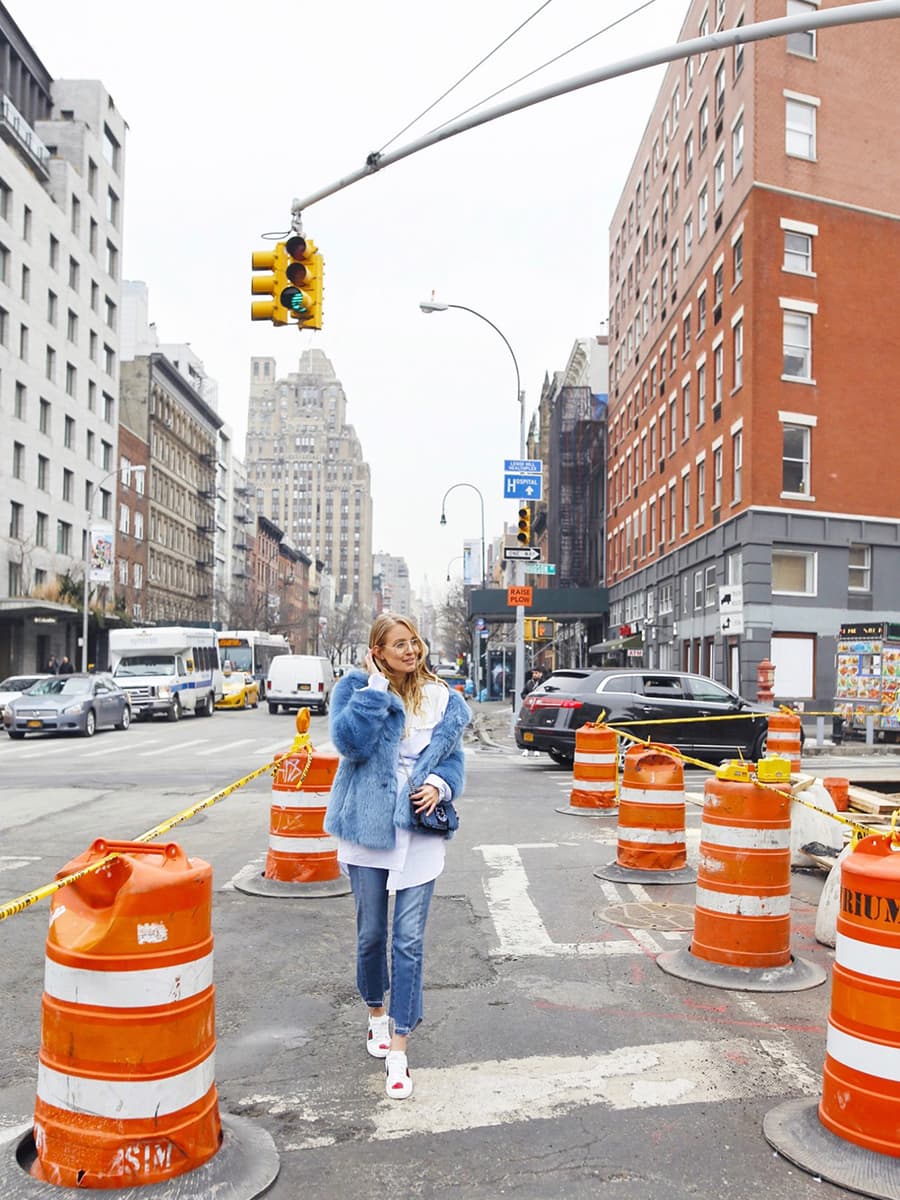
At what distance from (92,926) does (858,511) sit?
32592mm

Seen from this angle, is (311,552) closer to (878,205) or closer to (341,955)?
(878,205)

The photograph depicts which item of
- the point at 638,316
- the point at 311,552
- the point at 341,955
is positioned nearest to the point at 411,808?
the point at 341,955

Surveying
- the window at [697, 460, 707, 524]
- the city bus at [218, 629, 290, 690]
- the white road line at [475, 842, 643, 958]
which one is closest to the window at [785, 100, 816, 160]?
the window at [697, 460, 707, 524]

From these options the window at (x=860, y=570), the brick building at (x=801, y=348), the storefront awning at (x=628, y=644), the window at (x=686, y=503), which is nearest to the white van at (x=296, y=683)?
the storefront awning at (x=628, y=644)

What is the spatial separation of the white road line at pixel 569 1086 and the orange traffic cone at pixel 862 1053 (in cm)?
49

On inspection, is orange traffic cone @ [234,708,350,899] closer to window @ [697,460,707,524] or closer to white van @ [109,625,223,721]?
white van @ [109,625,223,721]

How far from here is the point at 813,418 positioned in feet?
106

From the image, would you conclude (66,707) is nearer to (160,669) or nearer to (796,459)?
(160,669)

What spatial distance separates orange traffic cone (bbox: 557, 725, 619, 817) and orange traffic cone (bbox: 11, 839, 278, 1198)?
32.1 feet

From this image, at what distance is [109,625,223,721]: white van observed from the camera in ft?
111

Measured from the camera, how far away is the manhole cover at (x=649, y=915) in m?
7.50

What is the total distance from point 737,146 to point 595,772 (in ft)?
90.7

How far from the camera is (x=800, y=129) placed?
33.1m

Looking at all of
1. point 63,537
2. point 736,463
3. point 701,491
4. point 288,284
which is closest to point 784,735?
point 288,284
